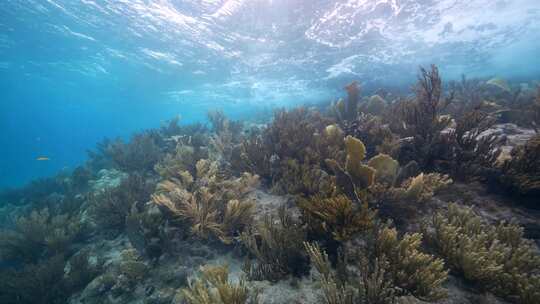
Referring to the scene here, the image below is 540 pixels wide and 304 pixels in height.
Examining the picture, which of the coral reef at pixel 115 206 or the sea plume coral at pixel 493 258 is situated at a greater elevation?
the sea plume coral at pixel 493 258

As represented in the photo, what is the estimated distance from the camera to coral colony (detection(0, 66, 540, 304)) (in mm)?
2510

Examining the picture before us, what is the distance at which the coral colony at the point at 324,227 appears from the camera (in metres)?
2.51

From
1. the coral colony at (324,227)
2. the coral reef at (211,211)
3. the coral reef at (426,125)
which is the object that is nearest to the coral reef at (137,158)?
the coral colony at (324,227)

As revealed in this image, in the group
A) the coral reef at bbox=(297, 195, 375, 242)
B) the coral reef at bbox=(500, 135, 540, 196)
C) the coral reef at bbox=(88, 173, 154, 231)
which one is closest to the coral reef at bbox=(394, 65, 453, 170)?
the coral reef at bbox=(500, 135, 540, 196)

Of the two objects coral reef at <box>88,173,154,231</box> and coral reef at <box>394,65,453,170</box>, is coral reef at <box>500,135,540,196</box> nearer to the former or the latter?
coral reef at <box>394,65,453,170</box>

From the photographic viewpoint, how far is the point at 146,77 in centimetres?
2892

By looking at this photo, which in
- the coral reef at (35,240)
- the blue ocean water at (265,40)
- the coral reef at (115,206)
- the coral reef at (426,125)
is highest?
the blue ocean water at (265,40)

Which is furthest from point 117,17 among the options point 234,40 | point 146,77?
point 146,77

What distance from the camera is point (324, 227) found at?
9.81 ft

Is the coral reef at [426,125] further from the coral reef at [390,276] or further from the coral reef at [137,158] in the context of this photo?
the coral reef at [137,158]

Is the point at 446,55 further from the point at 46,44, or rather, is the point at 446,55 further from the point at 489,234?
the point at 46,44

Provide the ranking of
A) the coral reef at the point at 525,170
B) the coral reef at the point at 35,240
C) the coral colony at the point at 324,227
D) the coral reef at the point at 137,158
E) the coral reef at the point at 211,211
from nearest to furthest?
the coral colony at the point at 324,227, the coral reef at the point at 525,170, the coral reef at the point at 211,211, the coral reef at the point at 35,240, the coral reef at the point at 137,158

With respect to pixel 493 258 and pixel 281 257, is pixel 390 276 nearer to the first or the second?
pixel 493 258

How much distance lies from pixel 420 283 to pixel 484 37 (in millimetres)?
24004
